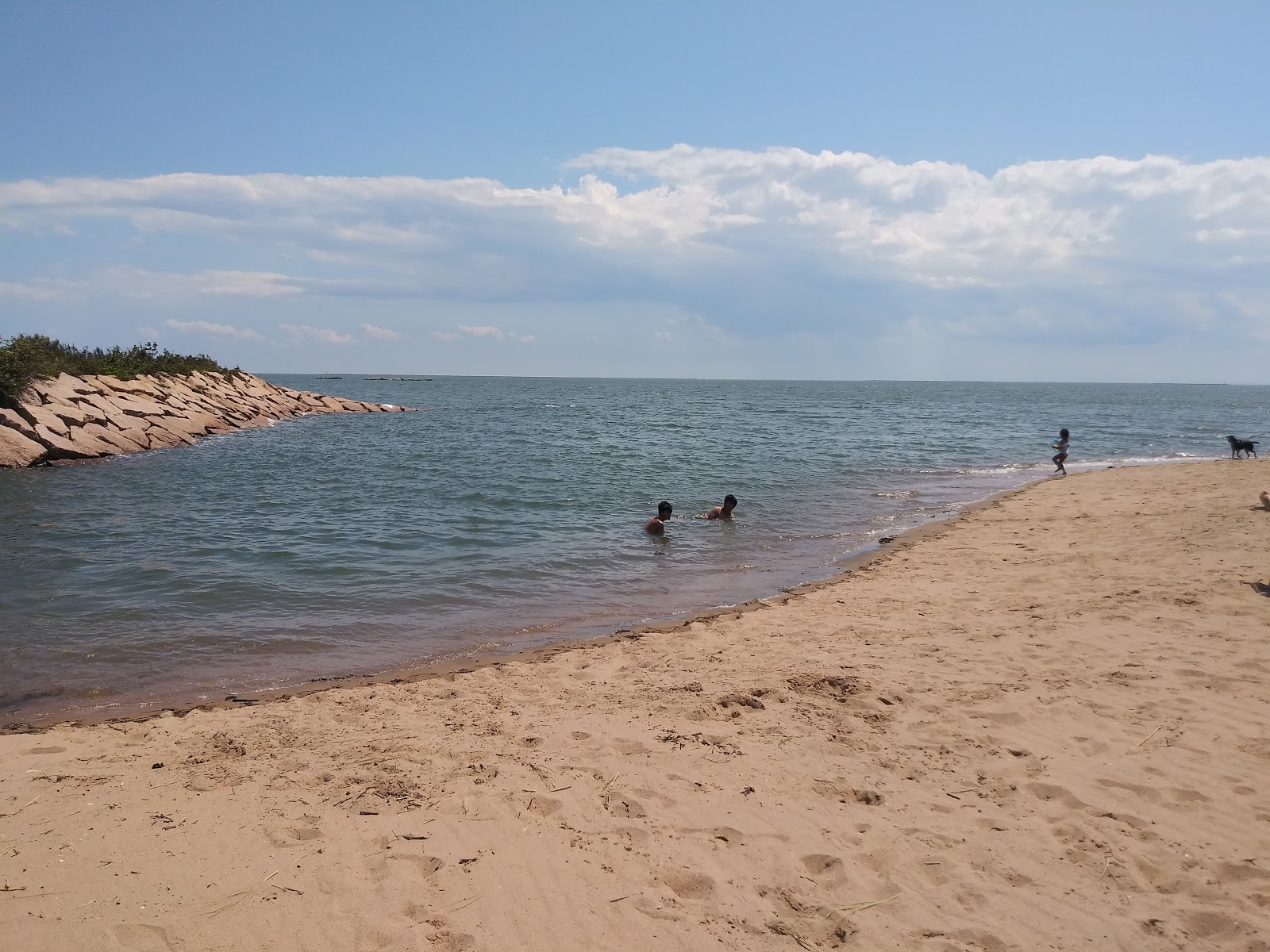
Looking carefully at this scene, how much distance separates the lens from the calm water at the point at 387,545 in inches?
329

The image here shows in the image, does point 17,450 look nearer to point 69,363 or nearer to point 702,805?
point 69,363

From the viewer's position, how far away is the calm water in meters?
8.36

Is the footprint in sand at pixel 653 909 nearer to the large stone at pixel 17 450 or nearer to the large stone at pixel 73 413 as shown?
the large stone at pixel 17 450

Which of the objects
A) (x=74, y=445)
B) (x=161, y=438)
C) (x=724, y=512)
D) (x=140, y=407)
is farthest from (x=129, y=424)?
(x=724, y=512)

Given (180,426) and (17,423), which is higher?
(17,423)

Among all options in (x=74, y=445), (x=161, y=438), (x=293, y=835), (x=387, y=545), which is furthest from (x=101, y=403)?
(x=293, y=835)

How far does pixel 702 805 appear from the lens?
4.64 m

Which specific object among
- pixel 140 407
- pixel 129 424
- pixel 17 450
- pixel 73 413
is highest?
pixel 140 407

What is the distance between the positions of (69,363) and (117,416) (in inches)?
213

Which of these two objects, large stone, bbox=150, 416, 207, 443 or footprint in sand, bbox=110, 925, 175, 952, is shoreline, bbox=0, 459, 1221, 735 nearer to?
footprint in sand, bbox=110, 925, 175, 952

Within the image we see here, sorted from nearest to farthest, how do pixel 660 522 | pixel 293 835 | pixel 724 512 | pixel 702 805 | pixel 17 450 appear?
pixel 293 835, pixel 702 805, pixel 660 522, pixel 724 512, pixel 17 450

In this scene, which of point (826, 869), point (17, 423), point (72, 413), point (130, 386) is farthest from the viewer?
point (130, 386)

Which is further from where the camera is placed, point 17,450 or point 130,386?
point 130,386

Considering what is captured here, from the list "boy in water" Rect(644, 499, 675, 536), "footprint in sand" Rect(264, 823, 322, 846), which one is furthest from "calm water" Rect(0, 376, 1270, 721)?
"footprint in sand" Rect(264, 823, 322, 846)
